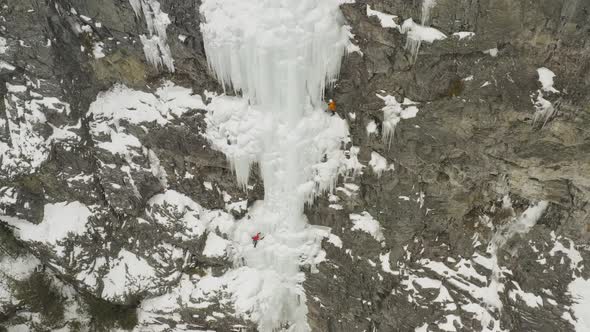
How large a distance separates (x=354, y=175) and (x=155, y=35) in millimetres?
4657

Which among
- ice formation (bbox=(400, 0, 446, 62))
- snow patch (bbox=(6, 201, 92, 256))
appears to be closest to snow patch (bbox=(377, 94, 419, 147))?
ice formation (bbox=(400, 0, 446, 62))

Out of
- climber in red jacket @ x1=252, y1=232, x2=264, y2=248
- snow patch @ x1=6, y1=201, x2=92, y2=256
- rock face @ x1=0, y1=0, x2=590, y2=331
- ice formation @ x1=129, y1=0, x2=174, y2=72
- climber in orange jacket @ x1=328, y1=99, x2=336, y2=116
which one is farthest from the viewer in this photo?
snow patch @ x1=6, y1=201, x2=92, y2=256

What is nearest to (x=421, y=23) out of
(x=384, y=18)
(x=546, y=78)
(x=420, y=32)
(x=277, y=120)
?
(x=420, y=32)

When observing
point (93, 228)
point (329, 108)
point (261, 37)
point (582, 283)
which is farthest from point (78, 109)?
point (582, 283)

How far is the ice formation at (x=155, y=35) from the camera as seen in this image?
7281 millimetres

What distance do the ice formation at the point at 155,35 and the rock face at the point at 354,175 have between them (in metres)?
0.03

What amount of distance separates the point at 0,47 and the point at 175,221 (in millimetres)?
4912

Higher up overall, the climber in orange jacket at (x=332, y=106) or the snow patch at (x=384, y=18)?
the snow patch at (x=384, y=18)

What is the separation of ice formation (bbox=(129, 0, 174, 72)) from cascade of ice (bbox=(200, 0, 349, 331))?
0.90 meters

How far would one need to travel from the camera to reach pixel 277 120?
7.71 metres

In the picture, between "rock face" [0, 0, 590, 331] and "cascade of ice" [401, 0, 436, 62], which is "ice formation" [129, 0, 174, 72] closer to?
"rock face" [0, 0, 590, 331]

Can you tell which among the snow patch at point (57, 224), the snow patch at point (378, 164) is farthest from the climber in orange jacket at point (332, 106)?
the snow patch at point (57, 224)

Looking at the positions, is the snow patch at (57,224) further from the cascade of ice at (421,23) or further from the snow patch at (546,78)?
the snow patch at (546,78)

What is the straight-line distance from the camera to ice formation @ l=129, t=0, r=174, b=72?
728 cm
